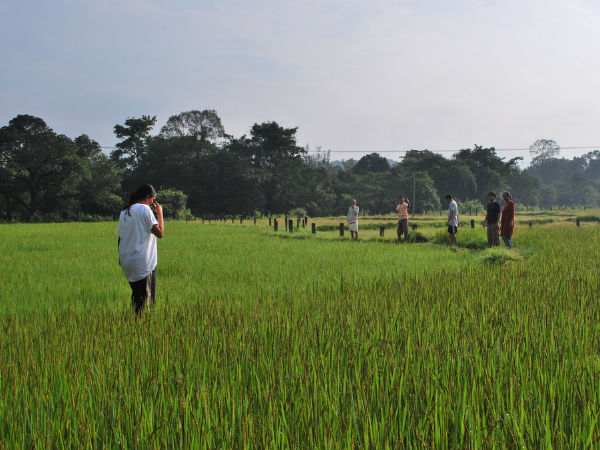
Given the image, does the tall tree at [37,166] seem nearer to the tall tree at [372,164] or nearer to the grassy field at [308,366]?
the grassy field at [308,366]

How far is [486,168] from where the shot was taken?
59.7 m

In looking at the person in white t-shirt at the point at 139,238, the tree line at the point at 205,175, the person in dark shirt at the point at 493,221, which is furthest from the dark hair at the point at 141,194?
the tree line at the point at 205,175

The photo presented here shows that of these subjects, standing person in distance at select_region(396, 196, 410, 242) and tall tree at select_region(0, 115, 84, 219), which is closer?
standing person in distance at select_region(396, 196, 410, 242)

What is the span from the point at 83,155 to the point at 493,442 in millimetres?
38722

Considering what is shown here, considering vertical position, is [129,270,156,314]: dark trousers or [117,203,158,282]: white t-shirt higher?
[117,203,158,282]: white t-shirt

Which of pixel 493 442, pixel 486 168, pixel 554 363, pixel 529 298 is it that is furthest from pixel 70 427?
pixel 486 168

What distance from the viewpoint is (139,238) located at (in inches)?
155

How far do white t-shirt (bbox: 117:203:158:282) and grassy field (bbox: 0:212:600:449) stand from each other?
0.45m

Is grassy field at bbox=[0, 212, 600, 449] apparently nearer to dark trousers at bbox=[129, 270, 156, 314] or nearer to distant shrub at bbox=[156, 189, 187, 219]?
dark trousers at bbox=[129, 270, 156, 314]

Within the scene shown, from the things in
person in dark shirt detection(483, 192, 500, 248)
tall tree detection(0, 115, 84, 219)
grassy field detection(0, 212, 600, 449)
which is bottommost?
grassy field detection(0, 212, 600, 449)

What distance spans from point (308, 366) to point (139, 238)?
241cm

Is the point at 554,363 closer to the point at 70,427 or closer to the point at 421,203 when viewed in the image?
the point at 70,427

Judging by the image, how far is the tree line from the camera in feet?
108

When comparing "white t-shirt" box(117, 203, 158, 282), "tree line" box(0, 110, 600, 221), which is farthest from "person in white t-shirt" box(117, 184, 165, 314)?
"tree line" box(0, 110, 600, 221)
